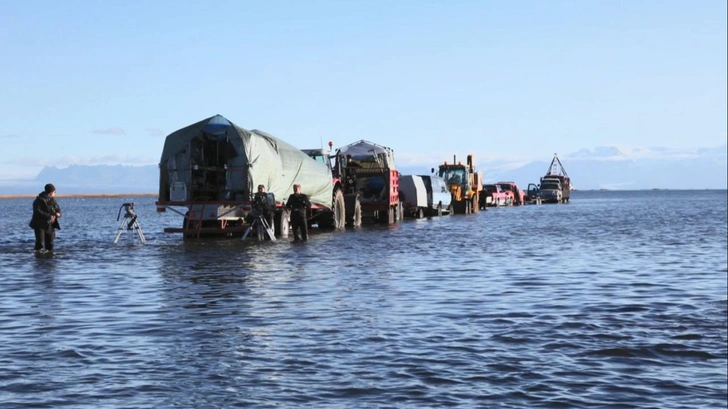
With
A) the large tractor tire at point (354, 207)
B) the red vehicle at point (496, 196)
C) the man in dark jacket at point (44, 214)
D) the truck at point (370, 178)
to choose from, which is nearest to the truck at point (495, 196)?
the red vehicle at point (496, 196)

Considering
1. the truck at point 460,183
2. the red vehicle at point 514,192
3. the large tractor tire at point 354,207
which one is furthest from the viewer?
the red vehicle at point 514,192

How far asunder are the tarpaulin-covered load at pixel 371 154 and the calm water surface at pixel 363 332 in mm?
20258

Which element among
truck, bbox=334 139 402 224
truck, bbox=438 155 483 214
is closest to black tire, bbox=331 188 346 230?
truck, bbox=334 139 402 224

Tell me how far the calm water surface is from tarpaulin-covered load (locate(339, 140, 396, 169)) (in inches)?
798

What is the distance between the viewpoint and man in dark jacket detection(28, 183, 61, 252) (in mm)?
25375

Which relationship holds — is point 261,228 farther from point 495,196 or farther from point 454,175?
point 495,196

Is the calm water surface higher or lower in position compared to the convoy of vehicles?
lower

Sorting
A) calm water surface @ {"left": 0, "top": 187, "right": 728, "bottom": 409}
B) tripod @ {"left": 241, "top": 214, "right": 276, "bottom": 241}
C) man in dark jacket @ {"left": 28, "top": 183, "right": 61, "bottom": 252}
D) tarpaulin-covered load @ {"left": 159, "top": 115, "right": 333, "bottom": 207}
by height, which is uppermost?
tarpaulin-covered load @ {"left": 159, "top": 115, "right": 333, "bottom": 207}

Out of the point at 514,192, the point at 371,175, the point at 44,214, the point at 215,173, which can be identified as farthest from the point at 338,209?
the point at 514,192

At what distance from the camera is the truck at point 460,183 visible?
209 ft

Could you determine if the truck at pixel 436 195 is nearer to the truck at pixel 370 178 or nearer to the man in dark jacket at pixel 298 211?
the truck at pixel 370 178

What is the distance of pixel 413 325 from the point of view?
1290 cm

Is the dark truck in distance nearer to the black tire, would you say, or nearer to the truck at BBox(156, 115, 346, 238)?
the black tire

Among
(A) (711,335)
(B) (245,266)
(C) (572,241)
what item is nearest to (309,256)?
(B) (245,266)
